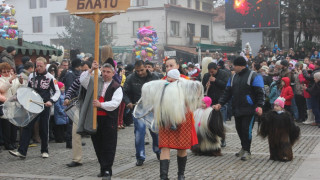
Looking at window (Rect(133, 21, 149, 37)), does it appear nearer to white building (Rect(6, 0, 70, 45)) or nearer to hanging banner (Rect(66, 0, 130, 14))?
white building (Rect(6, 0, 70, 45))

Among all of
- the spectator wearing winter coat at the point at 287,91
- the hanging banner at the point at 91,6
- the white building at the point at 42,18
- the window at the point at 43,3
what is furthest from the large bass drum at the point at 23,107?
the window at the point at 43,3

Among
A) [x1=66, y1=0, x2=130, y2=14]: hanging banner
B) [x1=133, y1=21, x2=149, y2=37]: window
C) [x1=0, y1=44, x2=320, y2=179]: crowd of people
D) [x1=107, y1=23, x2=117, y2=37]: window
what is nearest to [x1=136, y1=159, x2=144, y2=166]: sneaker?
[x1=0, y1=44, x2=320, y2=179]: crowd of people

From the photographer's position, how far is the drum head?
31.0 feet

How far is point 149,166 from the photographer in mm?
8703

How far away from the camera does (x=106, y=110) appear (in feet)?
24.3

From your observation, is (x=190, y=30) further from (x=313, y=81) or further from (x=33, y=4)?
(x=313, y=81)

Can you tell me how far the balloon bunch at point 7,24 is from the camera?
61.0 feet

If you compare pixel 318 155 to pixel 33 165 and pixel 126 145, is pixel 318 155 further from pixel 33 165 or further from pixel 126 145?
pixel 33 165

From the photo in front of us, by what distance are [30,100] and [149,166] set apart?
106 inches

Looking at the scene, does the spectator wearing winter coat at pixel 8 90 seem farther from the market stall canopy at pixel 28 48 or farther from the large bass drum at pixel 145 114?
the market stall canopy at pixel 28 48

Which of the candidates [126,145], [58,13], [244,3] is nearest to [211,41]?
[58,13]

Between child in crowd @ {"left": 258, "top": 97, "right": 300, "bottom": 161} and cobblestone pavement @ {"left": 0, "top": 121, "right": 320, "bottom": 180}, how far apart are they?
0.64 ft

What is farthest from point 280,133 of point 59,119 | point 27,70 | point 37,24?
point 37,24

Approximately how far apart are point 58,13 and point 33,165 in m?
52.3
